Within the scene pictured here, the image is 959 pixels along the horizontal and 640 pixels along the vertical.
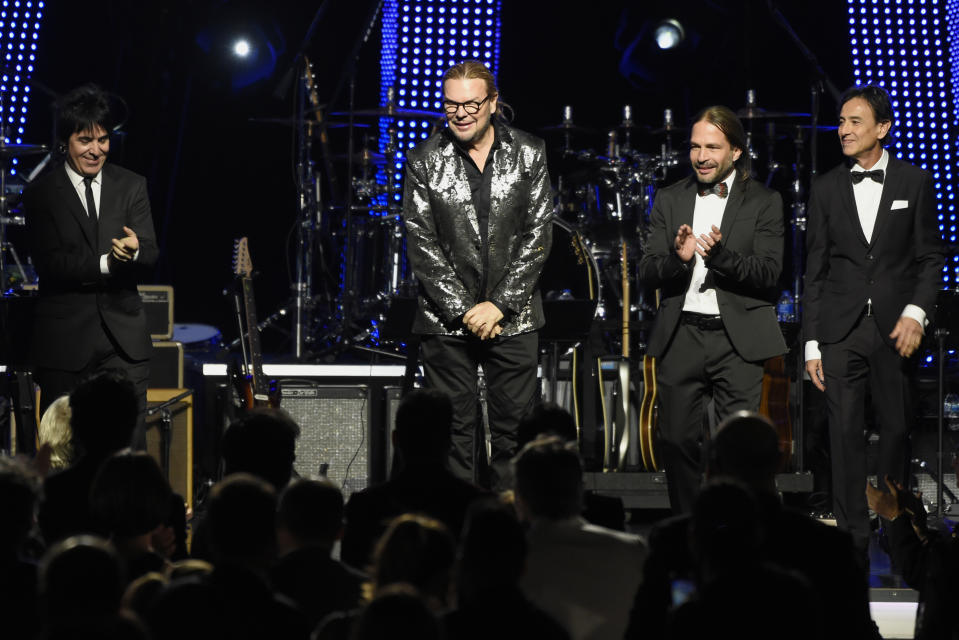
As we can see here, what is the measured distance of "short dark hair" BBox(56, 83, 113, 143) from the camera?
5422mm

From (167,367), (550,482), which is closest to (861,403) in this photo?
(550,482)

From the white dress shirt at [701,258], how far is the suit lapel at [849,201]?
1.75 ft

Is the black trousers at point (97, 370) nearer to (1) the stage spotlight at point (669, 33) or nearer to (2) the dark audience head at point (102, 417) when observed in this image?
(2) the dark audience head at point (102, 417)

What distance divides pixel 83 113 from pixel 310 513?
310 cm

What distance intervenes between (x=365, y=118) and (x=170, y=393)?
13.8ft

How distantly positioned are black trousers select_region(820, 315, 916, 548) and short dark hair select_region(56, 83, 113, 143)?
340 centimetres

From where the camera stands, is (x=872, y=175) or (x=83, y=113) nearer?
(x=83, y=113)

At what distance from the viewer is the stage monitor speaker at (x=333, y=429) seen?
7.69 metres

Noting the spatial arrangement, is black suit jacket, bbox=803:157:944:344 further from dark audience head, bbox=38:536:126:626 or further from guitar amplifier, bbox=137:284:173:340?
guitar amplifier, bbox=137:284:173:340

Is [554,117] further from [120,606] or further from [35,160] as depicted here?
[120,606]

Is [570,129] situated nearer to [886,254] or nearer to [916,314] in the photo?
[886,254]

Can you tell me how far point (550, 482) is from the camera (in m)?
3.10

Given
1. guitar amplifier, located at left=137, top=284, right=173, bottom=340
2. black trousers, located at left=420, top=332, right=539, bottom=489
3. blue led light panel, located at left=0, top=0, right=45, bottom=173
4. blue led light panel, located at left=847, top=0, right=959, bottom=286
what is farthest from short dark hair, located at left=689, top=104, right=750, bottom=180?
blue led light panel, located at left=0, top=0, right=45, bottom=173

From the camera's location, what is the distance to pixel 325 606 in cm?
296
